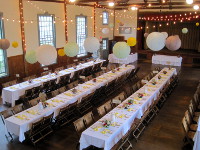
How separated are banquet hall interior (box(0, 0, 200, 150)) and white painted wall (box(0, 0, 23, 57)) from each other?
49 millimetres

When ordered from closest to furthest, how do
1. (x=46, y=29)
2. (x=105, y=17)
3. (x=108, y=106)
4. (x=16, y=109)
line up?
(x=16, y=109), (x=108, y=106), (x=46, y=29), (x=105, y=17)

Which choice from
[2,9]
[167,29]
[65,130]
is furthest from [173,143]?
[167,29]

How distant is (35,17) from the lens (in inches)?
513

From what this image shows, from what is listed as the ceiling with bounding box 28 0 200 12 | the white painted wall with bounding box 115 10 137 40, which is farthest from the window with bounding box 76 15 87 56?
the white painted wall with bounding box 115 10 137 40

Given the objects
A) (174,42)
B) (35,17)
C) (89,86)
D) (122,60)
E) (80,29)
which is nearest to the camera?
(174,42)

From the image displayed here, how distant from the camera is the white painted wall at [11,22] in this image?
11211 mm

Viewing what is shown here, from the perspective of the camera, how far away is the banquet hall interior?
6.37 m

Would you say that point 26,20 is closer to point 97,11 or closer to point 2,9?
point 2,9

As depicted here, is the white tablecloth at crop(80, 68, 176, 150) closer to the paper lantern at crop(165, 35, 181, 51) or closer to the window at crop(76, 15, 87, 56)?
the paper lantern at crop(165, 35, 181, 51)

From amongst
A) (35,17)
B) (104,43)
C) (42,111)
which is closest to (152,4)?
(104,43)

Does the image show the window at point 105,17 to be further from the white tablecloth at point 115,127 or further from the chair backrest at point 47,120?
the chair backrest at point 47,120

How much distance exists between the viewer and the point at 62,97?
26.7 feet

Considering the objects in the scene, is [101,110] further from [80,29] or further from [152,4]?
[80,29]

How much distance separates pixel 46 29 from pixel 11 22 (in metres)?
2.74
